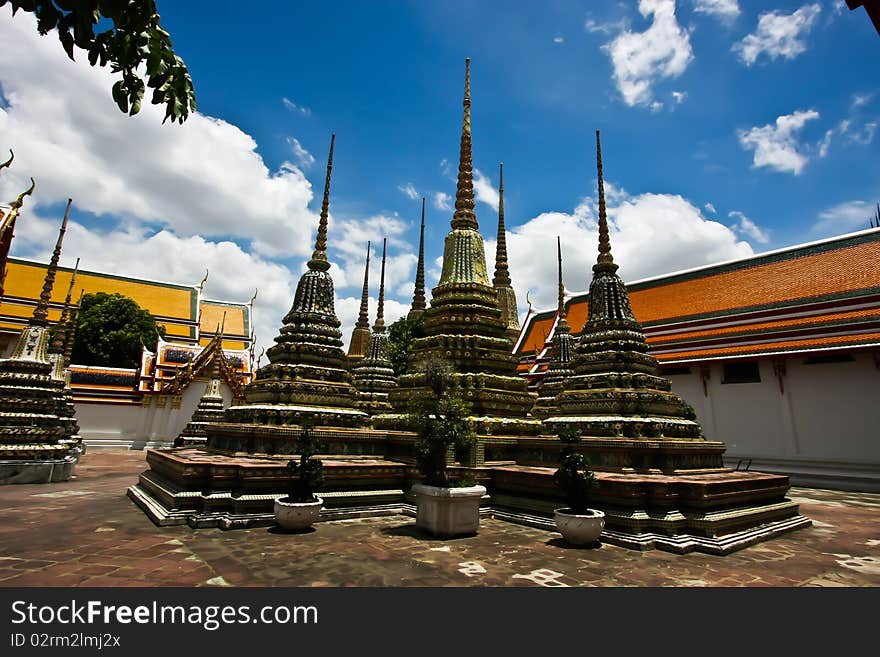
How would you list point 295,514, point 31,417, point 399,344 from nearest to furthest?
point 295,514 < point 31,417 < point 399,344

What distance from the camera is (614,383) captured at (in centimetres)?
1036

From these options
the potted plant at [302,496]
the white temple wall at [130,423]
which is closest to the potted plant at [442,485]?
the potted plant at [302,496]

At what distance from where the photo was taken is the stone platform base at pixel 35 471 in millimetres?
12297

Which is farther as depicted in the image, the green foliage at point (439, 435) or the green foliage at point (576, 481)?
the green foliage at point (439, 435)

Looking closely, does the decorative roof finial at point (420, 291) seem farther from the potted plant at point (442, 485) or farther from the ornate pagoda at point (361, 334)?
the potted plant at point (442, 485)

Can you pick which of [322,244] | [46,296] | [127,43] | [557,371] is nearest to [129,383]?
[46,296]

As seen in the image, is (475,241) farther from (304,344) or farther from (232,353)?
(232,353)

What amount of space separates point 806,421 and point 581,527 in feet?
54.6

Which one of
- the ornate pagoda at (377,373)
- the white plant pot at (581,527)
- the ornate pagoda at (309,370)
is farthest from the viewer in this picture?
the ornate pagoda at (377,373)

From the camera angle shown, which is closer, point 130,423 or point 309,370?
point 309,370

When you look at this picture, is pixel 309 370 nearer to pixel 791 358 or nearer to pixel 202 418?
pixel 202 418

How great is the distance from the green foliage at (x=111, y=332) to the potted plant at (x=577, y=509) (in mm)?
37254
